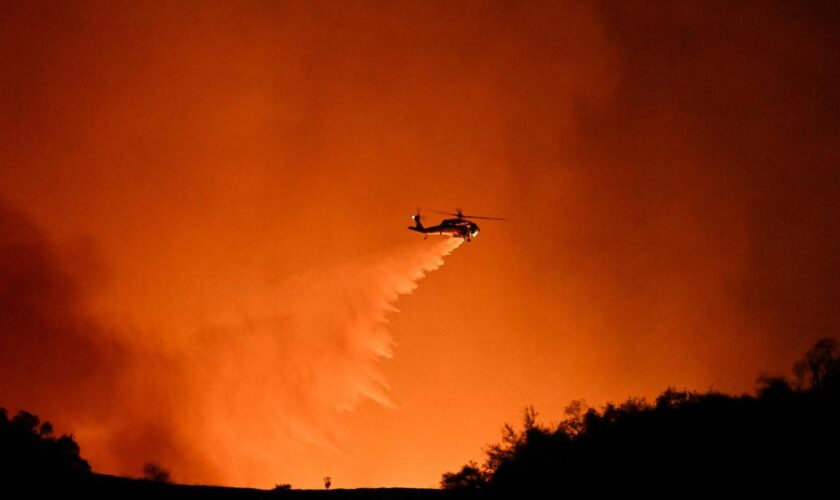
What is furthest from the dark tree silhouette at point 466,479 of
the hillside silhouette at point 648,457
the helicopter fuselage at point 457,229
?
the helicopter fuselage at point 457,229

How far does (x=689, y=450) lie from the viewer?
54438 mm

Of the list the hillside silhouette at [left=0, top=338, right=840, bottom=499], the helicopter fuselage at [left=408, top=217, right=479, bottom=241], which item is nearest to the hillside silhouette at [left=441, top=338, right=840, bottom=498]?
the hillside silhouette at [left=0, top=338, right=840, bottom=499]

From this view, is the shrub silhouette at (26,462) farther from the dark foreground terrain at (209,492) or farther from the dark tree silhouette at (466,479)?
the dark tree silhouette at (466,479)

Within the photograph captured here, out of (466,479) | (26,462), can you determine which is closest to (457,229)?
(466,479)

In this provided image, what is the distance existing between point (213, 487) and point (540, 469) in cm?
2665

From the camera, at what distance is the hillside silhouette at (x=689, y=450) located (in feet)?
168

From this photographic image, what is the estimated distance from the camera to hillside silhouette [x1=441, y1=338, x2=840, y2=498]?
168ft

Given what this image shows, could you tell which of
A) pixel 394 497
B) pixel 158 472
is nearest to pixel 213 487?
pixel 394 497

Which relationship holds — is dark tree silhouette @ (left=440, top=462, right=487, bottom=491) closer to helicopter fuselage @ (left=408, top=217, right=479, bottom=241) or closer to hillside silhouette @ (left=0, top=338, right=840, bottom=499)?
hillside silhouette @ (left=0, top=338, right=840, bottom=499)

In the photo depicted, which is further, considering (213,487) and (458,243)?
(458,243)

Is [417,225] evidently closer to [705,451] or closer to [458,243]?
[458,243]

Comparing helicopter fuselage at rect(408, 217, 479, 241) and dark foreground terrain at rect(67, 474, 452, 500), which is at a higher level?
helicopter fuselage at rect(408, 217, 479, 241)

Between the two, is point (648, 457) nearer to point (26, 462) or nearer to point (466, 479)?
point (466, 479)

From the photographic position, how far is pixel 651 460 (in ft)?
179
